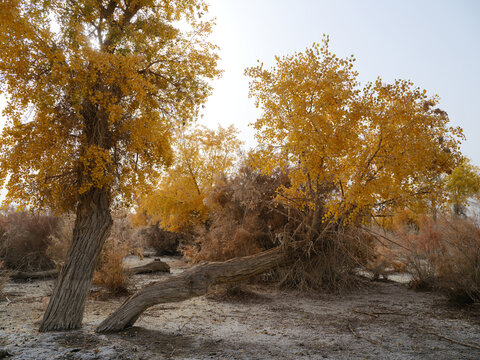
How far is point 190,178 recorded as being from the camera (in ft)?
63.8

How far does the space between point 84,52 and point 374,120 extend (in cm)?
603

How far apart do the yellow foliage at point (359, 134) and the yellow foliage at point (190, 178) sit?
974 centimetres

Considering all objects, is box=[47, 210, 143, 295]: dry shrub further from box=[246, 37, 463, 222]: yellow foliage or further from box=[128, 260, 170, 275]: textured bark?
box=[246, 37, 463, 222]: yellow foliage

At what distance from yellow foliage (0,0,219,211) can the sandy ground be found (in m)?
2.40

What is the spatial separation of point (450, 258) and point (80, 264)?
26.0ft

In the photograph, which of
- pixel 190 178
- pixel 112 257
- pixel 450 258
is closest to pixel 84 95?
pixel 112 257

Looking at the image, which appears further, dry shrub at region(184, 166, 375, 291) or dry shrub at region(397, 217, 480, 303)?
dry shrub at region(184, 166, 375, 291)

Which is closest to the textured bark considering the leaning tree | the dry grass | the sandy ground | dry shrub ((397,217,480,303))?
the sandy ground

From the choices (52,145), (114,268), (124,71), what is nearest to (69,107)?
(52,145)

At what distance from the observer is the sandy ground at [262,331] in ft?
15.1

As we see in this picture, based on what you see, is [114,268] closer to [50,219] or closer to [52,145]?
[52,145]

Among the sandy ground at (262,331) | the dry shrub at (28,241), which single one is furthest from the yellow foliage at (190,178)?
the sandy ground at (262,331)

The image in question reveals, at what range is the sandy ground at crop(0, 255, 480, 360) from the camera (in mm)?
4598

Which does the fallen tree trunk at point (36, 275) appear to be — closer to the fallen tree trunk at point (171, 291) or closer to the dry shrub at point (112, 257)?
the dry shrub at point (112, 257)
